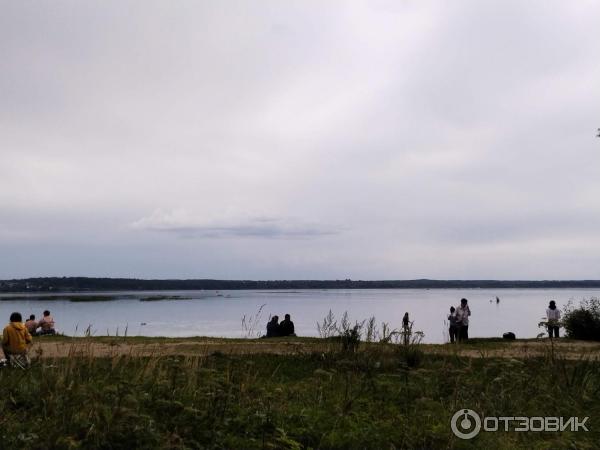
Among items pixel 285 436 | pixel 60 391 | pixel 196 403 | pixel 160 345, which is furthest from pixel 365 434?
pixel 160 345

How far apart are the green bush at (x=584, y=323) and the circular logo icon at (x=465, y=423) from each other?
50.2ft

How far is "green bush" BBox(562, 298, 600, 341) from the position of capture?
20.4 meters

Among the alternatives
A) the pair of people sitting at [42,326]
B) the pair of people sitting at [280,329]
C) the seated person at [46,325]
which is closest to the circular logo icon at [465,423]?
the pair of people sitting at [280,329]

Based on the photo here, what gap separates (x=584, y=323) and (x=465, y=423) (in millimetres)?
16122

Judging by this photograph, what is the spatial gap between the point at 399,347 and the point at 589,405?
4.17 m

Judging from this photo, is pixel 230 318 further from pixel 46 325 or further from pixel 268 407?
pixel 268 407

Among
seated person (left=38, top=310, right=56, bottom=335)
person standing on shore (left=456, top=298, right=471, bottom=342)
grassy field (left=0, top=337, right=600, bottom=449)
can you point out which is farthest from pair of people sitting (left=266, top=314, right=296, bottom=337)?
grassy field (left=0, top=337, right=600, bottom=449)

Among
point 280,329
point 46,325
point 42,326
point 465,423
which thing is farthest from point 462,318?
point 42,326

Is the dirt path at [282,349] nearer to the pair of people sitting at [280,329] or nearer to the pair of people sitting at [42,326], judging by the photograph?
the pair of people sitting at [42,326]

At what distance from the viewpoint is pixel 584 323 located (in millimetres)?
20656

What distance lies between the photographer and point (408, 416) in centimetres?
718

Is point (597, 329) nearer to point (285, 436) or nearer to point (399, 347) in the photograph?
point (399, 347)

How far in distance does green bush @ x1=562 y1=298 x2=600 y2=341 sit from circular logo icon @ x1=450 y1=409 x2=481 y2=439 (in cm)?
1530

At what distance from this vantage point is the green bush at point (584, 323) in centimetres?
2044
